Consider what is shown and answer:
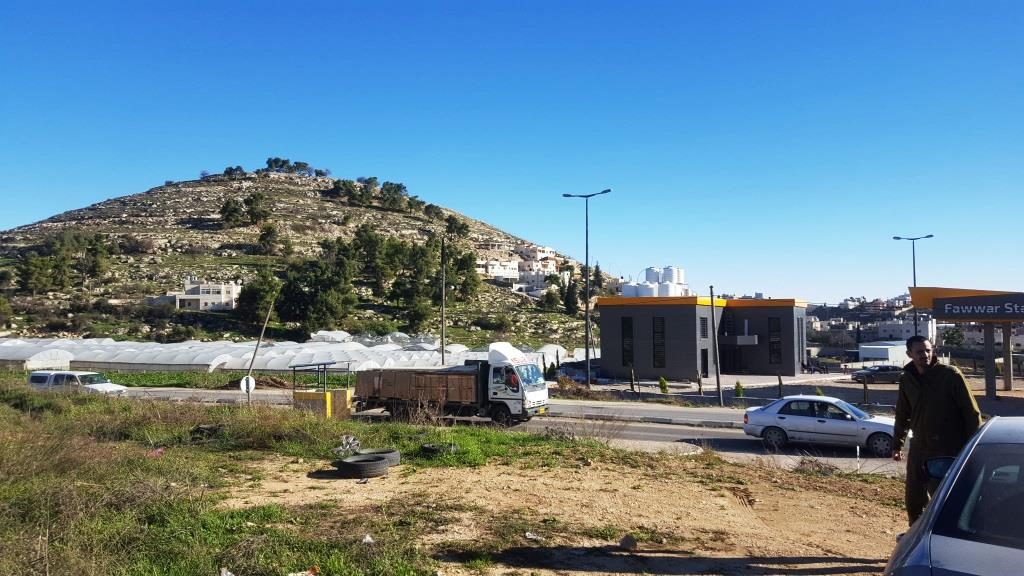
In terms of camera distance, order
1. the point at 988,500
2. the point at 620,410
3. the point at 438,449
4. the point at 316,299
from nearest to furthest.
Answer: the point at 988,500 < the point at 438,449 < the point at 620,410 < the point at 316,299

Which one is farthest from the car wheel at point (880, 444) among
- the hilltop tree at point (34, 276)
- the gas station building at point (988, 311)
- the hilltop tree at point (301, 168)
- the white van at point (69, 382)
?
the hilltop tree at point (301, 168)

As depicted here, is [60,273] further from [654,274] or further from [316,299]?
[654,274]

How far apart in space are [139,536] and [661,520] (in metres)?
5.33

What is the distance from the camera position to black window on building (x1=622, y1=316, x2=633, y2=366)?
143 ft

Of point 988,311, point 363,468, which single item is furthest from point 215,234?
point 363,468

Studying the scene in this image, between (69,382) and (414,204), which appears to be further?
(414,204)

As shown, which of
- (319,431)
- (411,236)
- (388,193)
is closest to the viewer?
(319,431)

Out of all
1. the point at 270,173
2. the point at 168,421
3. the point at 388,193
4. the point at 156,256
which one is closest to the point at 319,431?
the point at 168,421

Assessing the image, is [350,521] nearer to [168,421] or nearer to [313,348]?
[168,421]

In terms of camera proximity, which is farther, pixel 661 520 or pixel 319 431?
pixel 319 431

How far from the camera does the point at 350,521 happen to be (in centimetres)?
761

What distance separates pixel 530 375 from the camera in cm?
2152

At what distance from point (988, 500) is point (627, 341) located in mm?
40393

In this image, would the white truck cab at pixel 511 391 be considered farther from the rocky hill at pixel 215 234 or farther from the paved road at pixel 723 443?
the rocky hill at pixel 215 234
